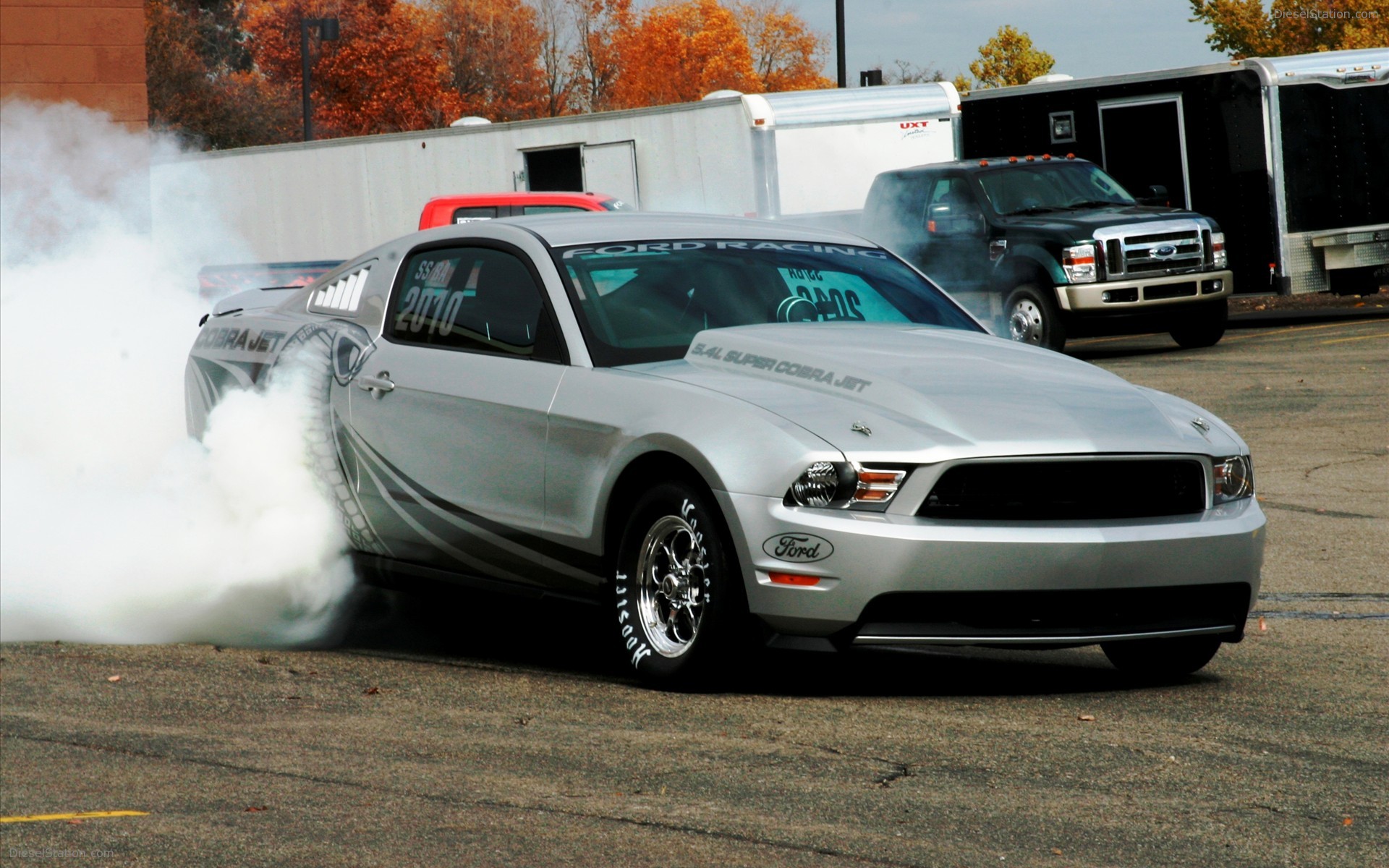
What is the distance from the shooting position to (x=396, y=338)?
7.29 m

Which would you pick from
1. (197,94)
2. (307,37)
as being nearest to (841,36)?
(307,37)

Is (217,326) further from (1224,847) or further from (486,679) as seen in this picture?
(1224,847)

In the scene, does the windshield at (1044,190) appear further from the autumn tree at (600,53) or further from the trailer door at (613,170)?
the autumn tree at (600,53)

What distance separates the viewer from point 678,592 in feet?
19.7

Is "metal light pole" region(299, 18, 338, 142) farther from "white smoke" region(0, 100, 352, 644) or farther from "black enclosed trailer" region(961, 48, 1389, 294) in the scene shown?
"white smoke" region(0, 100, 352, 644)

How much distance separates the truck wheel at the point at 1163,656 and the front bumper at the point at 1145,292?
39.6 ft

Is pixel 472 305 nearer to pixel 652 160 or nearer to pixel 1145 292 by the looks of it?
pixel 1145 292

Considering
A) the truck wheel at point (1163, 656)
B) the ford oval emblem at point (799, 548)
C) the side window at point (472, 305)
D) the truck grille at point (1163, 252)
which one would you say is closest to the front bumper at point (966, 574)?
the ford oval emblem at point (799, 548)

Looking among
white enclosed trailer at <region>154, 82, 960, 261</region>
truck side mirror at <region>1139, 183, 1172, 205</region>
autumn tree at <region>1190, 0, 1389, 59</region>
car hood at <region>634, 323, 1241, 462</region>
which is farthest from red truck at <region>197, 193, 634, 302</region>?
autumn tree at <region>1190, 0, 1389, 59</region>

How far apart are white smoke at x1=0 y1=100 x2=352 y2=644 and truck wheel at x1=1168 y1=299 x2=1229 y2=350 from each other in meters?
11.2

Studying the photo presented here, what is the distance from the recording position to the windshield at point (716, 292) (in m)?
6.56

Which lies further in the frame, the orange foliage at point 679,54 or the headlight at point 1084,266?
the orange foliage at point 679,54

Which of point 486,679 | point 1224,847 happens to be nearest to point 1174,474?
point 1224,847

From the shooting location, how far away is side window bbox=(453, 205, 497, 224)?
1914cm
